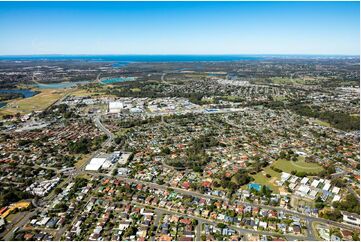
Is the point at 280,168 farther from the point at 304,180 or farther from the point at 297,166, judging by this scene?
the point at 304,180

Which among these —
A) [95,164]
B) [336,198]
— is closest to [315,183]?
[336,198]

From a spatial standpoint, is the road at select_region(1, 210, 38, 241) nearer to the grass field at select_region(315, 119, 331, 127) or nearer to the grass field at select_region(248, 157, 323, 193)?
the grass field at select_region(248, 157, 323, 193)

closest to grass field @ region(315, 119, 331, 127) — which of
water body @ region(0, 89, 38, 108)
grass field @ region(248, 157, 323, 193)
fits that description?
grass field @ region(248, 157, 323, 193)

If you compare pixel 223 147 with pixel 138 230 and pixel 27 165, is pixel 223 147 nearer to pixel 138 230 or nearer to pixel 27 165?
pixel 138 230

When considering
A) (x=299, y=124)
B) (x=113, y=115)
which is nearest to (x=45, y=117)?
(x=113, y=115)

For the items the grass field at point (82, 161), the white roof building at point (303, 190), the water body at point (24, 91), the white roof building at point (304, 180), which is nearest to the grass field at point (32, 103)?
the water body at point (24, 91)
